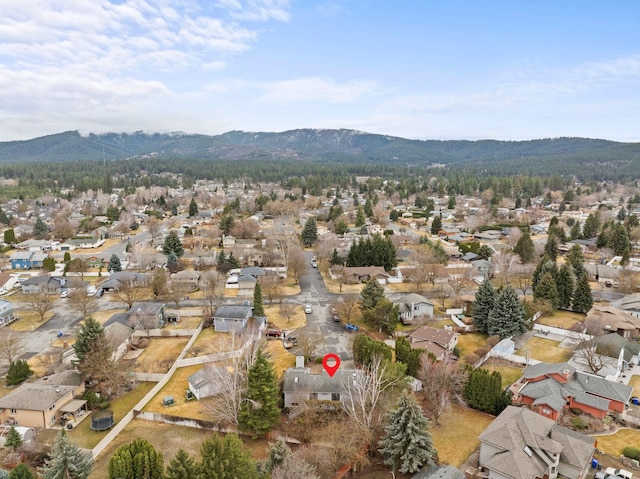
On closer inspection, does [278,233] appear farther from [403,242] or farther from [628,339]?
[628,339]

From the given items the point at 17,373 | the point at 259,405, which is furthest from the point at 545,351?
the point at 17,373

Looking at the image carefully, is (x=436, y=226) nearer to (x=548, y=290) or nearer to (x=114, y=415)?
(x=548, y=290)

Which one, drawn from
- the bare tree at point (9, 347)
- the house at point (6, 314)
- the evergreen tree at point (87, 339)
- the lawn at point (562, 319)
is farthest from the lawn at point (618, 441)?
the house at point (6, 314)

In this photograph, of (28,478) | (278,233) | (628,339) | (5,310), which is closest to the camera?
(28,478)

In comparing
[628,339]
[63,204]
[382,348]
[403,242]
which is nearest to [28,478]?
[382,348]

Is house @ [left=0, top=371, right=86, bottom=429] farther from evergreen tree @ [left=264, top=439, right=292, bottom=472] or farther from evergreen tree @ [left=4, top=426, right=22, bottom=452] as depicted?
evergreen tree @ [left=264, top=439, right=292, bottom=472]

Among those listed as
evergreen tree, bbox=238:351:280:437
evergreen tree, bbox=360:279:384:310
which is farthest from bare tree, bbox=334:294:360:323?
evergreen tree, bbox=238:351:280:437
